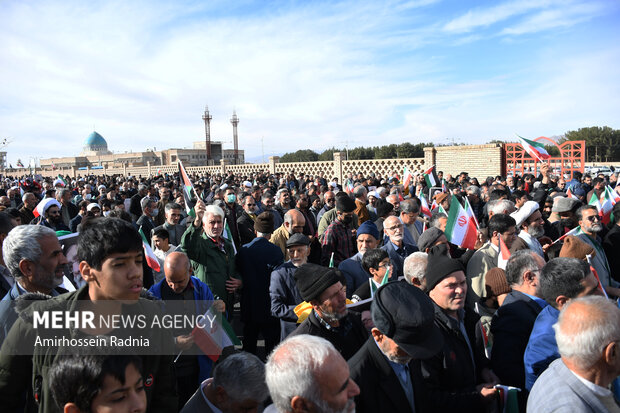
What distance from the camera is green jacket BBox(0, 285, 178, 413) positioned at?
6.49 ft

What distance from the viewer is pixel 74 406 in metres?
1.73

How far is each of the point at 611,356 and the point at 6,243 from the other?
328 centimetres

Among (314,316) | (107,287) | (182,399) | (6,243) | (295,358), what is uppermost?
(6,243)

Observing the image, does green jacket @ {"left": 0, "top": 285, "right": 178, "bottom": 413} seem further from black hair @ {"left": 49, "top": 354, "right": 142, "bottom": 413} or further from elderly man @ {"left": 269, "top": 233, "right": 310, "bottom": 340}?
elderly man @ {"left": 269, "top": 233, "right": 310, "bottom": 340}

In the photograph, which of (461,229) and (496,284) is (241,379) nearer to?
(496,284)

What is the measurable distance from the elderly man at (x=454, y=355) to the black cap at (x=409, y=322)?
0.39m

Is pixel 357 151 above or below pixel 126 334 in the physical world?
above

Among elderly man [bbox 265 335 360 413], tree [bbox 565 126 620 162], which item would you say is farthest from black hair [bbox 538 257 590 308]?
tree [bbox 565 126 620 162]

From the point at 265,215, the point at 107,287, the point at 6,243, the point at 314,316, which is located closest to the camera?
the point at 107,287

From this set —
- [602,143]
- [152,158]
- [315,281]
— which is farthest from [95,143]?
[315,281]

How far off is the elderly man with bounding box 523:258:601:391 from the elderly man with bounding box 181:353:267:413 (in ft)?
5.13

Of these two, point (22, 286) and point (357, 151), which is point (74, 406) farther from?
point (357, 151)

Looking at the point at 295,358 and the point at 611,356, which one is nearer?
the point at 295,358

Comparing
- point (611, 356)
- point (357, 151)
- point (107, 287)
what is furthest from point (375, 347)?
point (357, 151)
